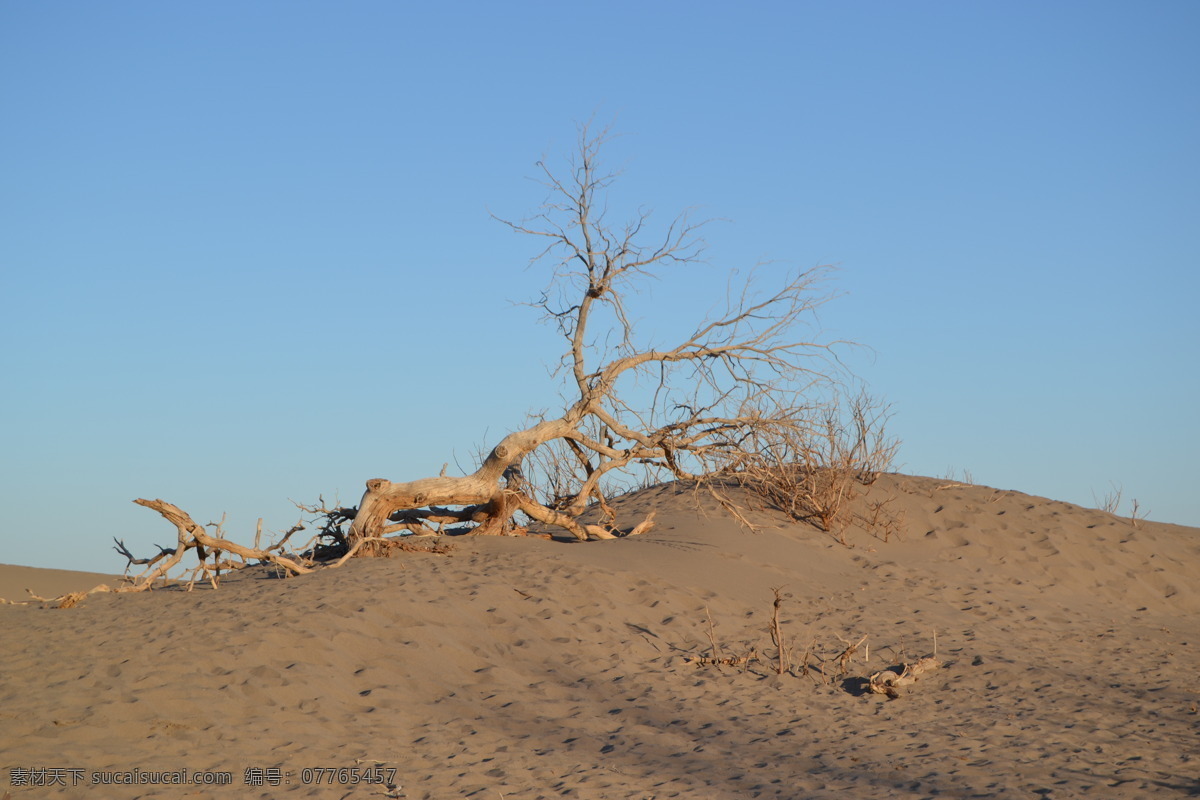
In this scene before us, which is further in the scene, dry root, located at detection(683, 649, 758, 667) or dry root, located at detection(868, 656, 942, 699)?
dry root, located at detection(683, 649, 758, 667)

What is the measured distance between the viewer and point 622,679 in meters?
7.90

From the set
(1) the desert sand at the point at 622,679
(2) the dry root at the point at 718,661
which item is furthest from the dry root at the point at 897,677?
(2) the dry root at the point at 718,661

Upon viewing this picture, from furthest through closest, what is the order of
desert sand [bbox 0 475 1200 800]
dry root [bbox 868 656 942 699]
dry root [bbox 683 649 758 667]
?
dry root [bbox 683 649 758 667]
dry root [bbox 868 656 942 699]
desert sand [bbox 0 475 1200 800]

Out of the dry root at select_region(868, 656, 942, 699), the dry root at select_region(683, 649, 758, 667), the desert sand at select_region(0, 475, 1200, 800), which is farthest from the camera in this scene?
the dry root at select_region(683, 649, 758, 667)

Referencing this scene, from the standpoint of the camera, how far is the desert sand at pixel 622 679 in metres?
5.84

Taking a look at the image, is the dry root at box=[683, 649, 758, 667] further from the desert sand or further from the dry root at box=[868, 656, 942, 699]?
the dry root at box=[868, 656, 942, 699]

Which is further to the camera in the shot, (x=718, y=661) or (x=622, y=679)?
(x=718, y=661)

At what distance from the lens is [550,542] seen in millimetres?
11633

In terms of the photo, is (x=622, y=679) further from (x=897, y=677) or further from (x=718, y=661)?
(x=897, y=677)

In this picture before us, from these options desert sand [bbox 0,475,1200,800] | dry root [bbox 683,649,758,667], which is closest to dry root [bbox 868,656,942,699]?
desert sand [bbox 0,475,1200,800]

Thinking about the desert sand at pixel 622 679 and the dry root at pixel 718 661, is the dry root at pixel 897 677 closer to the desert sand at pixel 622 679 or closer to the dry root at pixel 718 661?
the desert sand at pixel 622 679

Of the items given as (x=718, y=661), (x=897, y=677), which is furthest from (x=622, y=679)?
(x=897, y=677)

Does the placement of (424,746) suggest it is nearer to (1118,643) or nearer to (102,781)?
(102,781)

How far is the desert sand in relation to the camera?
5.84 m
